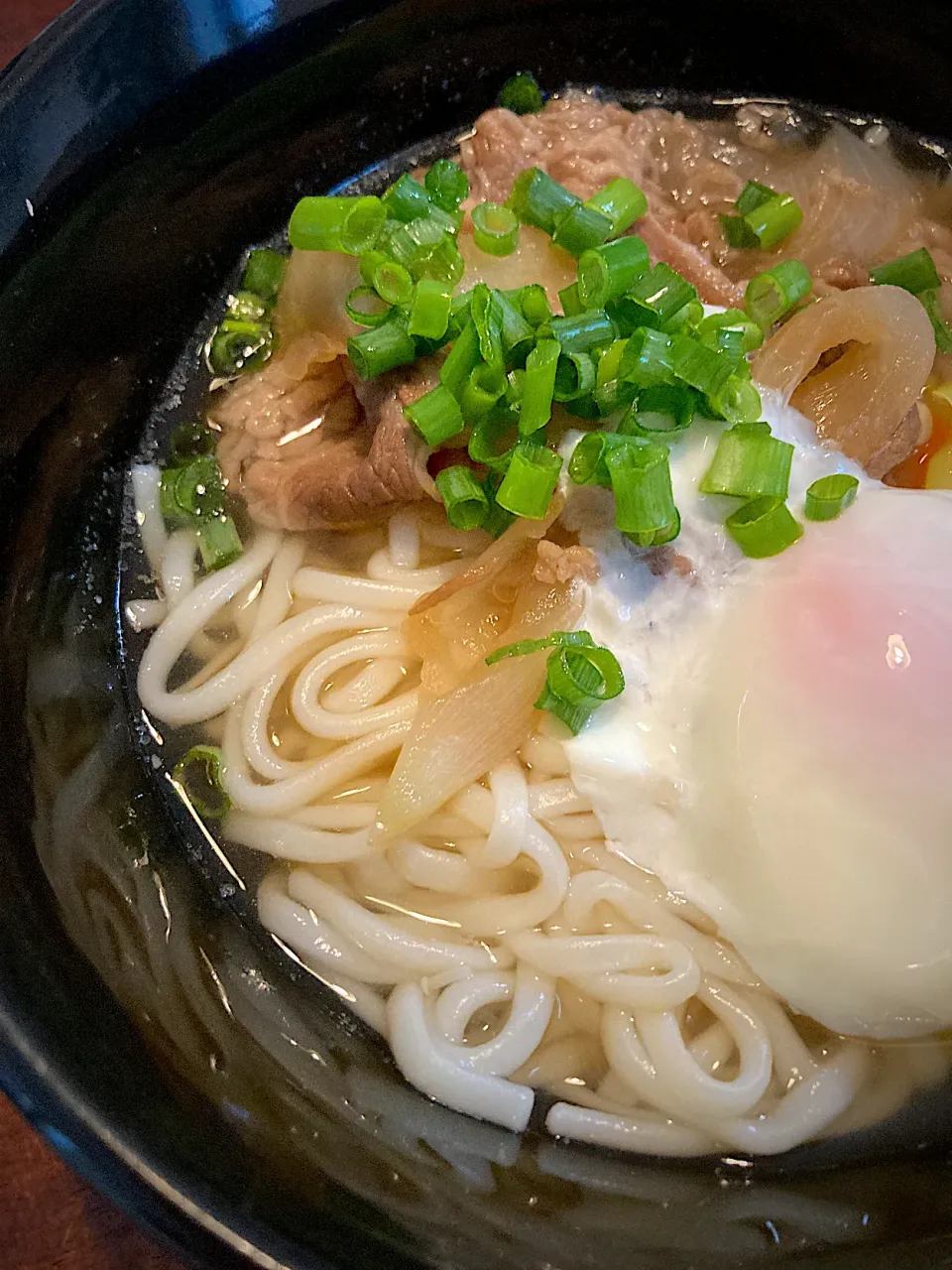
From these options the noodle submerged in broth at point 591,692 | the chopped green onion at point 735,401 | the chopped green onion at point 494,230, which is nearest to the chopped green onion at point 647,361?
the noodle submerged in broth at point 591,692

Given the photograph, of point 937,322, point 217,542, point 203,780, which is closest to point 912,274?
point 937,322

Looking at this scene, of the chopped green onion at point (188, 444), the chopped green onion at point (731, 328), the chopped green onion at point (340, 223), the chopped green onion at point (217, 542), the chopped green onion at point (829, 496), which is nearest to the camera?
the chopped green onion at point (829, 496)

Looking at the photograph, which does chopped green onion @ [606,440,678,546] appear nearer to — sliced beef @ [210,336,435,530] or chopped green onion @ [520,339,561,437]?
chopped green onion @ [520,339,561,437]

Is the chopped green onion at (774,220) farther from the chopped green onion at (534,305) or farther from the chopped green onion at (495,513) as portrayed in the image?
the chopped green onion at (495,513)

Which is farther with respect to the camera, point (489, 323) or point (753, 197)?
point (753, 197)

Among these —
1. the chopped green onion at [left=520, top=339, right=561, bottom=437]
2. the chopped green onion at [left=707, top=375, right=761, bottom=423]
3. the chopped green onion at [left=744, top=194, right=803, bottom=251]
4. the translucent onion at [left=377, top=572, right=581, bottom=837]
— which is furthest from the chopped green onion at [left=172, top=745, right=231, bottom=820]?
the chopped green onion at [left=744, top=194, right=803, bottom=251]

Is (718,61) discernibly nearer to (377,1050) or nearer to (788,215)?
(788,215)

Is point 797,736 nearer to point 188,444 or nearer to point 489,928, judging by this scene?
point 489,928
